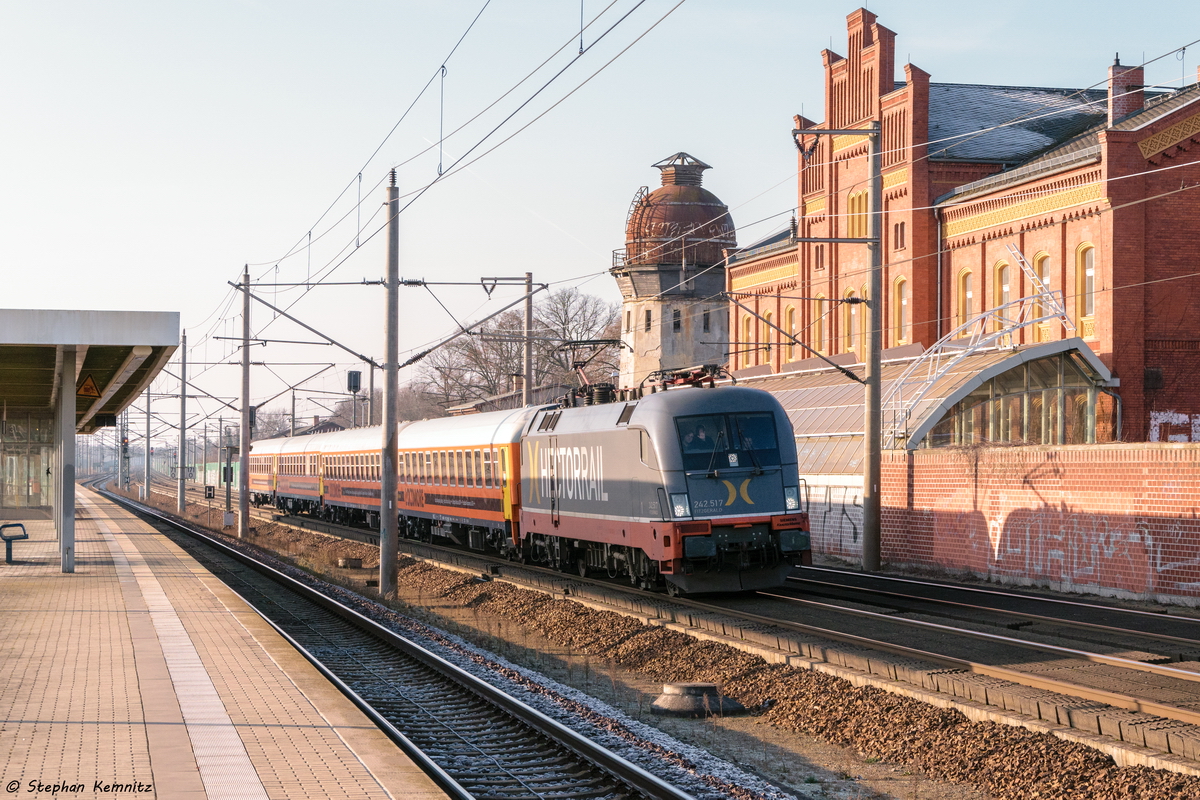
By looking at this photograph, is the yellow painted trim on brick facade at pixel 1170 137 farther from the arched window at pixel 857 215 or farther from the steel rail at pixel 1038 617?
the steel rail at pixel 1038 617

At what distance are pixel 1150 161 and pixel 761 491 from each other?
20.9m

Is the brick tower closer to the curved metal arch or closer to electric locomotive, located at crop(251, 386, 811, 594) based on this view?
the curved metal arch

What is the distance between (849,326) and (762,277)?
6.88 metres

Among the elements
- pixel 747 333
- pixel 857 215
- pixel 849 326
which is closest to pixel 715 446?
pixel 857 215

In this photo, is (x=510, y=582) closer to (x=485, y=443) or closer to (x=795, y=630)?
(x=485, y=443)

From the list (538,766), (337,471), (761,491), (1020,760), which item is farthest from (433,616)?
(337,471)

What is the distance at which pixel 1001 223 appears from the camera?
39.0 m

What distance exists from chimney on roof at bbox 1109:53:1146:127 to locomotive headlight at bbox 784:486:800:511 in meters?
22.0

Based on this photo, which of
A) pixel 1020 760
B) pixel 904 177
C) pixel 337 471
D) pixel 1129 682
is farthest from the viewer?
pixel 337 471

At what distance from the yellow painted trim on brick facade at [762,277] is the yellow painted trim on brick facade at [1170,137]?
1729 centimetres

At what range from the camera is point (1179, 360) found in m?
34.7

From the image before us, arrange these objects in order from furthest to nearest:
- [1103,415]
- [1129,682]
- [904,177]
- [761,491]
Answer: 1. [904,177]
2. [1103,415]
3. [761,491]
4. [1129,682]

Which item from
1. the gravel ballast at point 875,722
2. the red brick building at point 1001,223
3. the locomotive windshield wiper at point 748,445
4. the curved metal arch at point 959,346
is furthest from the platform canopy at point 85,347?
the curved metal arch at point 959,346

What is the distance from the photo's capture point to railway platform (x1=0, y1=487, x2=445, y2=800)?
8719 millimetres
